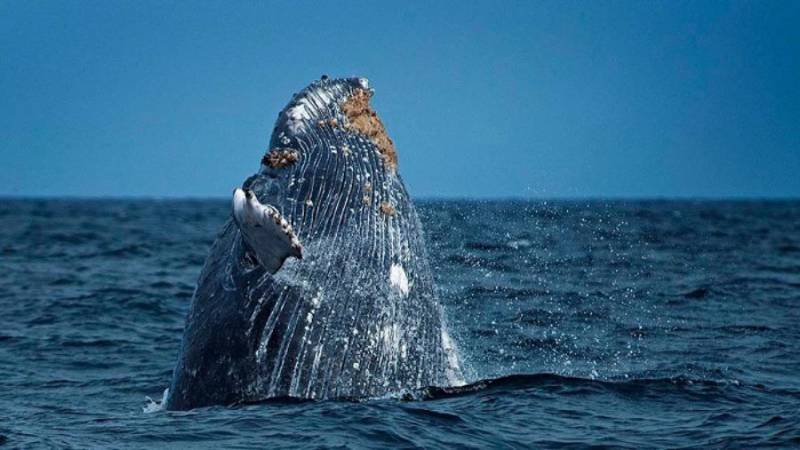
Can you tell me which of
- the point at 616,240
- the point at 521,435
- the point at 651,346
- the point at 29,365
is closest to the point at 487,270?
the point at 651,346

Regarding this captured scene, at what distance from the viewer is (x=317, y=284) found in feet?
25.1

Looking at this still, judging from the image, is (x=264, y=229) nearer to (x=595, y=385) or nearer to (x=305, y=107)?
(x=305, y=107)

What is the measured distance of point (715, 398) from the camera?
8578 mm

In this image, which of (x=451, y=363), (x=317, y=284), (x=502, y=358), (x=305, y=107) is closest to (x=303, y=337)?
(x=317, y=284)

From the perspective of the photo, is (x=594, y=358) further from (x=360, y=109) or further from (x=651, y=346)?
(x=360, y=109)

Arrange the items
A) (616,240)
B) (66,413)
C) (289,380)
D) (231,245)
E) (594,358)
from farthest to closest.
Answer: (616,240)
(594,358)
(66,413)
(231,245)
(289,380)

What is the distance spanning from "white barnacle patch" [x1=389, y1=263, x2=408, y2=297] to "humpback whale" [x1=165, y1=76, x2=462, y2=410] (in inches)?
0.4

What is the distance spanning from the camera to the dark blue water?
23.8 ft

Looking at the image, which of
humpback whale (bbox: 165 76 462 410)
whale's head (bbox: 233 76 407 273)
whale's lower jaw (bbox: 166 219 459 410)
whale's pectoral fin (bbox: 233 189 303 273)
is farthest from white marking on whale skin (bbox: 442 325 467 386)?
whale's pectoral fin (bbox: 233 189 303 273)

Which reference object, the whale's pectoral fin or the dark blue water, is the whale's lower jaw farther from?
the whale's pectoral fin

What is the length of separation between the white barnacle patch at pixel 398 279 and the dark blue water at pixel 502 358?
0.71 m

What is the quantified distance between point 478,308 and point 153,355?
383 centimetres

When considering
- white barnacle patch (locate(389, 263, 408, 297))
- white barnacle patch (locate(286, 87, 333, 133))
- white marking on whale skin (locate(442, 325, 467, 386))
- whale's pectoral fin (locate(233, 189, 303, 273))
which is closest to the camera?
whale's pectoral fin (locate(233, 189, 303, 273))

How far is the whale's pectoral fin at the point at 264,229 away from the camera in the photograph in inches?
266
